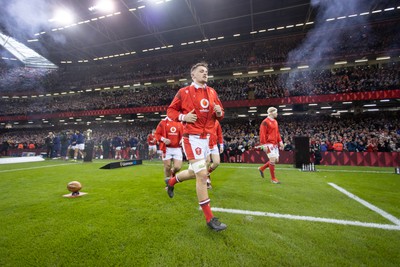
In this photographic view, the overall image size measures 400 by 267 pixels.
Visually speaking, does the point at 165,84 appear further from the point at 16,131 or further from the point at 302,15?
the point at 16,131

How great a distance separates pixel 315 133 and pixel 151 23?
24321mm

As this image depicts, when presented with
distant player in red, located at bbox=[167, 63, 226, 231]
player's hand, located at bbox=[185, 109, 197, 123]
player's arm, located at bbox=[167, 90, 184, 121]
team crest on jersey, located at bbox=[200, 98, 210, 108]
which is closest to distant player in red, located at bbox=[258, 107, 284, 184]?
distant player in red, located at bbox=[167, 63, 226, 231]

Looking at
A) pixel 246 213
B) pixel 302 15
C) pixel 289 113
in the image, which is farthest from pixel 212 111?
pixel 302 15

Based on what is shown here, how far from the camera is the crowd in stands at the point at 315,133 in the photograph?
1413 cm

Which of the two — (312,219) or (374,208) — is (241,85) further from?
(312,219)

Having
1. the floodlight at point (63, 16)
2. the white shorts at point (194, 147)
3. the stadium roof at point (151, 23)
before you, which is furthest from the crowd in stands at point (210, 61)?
the white shorts at point (194, 147)

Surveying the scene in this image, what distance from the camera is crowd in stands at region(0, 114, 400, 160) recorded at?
14.1 metres

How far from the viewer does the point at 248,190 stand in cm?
518

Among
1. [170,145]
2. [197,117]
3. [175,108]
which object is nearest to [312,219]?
[197,117]

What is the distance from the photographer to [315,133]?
67.7 ft

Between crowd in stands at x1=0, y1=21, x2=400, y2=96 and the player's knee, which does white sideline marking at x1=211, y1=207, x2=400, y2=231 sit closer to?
the player's knee

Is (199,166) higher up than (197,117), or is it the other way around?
(197,117)

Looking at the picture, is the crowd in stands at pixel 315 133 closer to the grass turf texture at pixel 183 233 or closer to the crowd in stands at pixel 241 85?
the crowd in stands at pixel 241 85

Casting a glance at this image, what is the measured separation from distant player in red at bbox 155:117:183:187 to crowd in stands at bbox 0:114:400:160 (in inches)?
377
